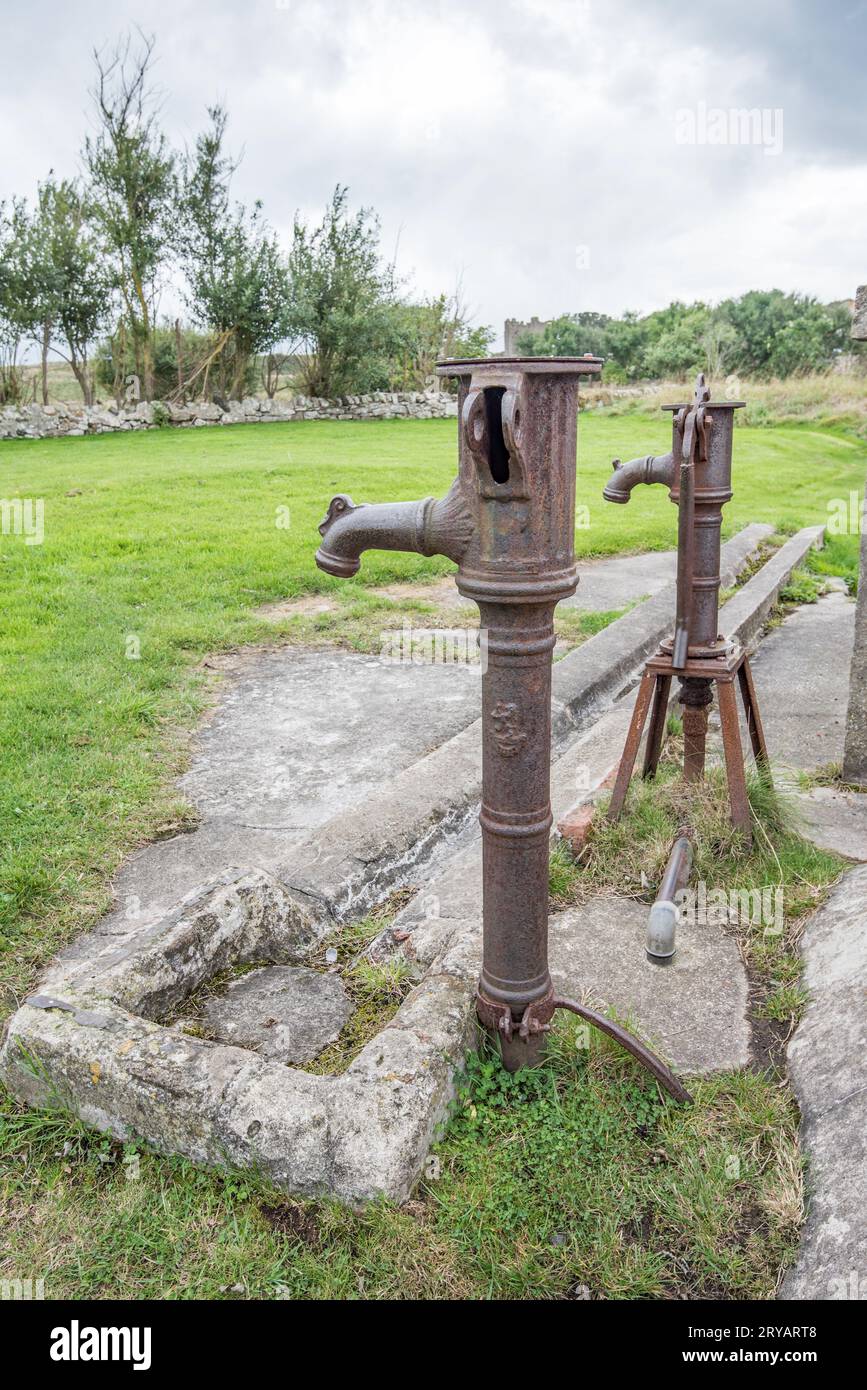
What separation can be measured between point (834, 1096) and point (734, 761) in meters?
1.10

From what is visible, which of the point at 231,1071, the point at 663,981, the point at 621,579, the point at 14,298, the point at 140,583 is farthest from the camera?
the point at 14,298

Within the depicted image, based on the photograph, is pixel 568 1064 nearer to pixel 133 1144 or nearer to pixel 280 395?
pixel 133 1144

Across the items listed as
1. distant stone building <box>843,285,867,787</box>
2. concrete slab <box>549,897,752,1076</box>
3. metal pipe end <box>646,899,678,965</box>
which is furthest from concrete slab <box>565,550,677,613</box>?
metal pipe end <box>646,899,678,965</box>

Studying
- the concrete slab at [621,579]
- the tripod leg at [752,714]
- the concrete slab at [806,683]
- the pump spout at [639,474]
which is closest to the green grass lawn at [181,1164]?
the concrete slab at [621,579]

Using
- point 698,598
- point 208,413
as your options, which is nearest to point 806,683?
point 698,598

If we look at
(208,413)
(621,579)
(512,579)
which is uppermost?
(208,413)

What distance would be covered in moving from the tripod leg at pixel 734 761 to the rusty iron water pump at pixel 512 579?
101cm

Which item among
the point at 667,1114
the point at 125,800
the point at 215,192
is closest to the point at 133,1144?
the point at 667,1114

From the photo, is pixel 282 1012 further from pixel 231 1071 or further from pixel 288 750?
pixel 288 750

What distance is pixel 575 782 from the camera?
3449mm

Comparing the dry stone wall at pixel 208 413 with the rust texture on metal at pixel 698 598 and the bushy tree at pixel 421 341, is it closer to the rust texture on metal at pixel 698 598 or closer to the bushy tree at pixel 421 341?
the bushy tree at pixel 421 341

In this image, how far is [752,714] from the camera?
321 centimetres

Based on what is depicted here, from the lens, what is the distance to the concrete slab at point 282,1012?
2270 millimetres

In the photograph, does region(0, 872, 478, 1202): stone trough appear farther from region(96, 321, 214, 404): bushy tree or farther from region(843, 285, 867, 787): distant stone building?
region(96, 321, 214, 404): bushy tree
